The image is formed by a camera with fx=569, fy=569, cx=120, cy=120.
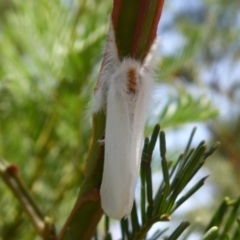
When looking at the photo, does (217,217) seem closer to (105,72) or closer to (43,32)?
(105,72)

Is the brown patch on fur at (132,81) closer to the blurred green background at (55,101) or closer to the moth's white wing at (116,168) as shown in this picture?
the moth's white wing at (116,168)

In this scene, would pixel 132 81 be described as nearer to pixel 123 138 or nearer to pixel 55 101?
pixel 123 138

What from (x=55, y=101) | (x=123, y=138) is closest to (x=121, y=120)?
(x=123, y=138)

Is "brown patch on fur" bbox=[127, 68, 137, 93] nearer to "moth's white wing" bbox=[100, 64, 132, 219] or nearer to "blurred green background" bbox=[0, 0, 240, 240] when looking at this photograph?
"moth's white wing" bbox=[100, 64, 132, 219]

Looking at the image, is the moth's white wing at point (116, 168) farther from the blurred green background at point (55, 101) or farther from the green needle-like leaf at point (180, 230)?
the blurred green background at point (55, 101)

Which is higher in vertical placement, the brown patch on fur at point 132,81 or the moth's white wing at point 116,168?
the brown patch on fur at point 132,81

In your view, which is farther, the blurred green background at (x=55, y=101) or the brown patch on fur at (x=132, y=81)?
the blurred green background at (x=55, y=101)

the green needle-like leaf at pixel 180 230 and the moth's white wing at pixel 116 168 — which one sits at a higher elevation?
the moth's white wing at pixel 116 168

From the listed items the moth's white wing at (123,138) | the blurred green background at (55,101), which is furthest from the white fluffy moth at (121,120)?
the blurred green background at (55,101)
